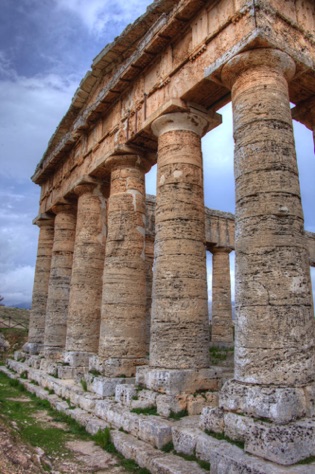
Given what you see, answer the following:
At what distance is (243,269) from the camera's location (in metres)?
6.10

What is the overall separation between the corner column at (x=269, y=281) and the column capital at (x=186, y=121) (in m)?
1.90

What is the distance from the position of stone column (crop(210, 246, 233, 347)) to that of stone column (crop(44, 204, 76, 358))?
9.53 m

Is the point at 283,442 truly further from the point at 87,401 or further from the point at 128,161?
the point at 128,161

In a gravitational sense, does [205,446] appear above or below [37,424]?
above

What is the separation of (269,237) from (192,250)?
7.83 feet

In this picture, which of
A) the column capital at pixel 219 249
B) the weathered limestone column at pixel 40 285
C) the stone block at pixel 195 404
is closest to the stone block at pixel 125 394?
the stone block at pixel 195 404

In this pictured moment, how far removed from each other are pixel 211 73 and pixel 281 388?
597cm

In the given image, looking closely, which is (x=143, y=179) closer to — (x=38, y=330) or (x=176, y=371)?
(x=176, y=371)

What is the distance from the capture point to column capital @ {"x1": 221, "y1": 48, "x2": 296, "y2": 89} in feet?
22.3

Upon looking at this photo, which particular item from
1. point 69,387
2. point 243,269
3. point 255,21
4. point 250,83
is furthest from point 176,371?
point 255,21

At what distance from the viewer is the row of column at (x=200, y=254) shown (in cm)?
570

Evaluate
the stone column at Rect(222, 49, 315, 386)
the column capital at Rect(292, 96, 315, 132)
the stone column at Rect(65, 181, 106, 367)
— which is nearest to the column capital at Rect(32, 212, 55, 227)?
the stone column at Rect(65, 181, 106, 367)

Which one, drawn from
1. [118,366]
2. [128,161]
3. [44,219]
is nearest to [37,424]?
[118,366]

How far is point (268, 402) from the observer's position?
5125 mm
